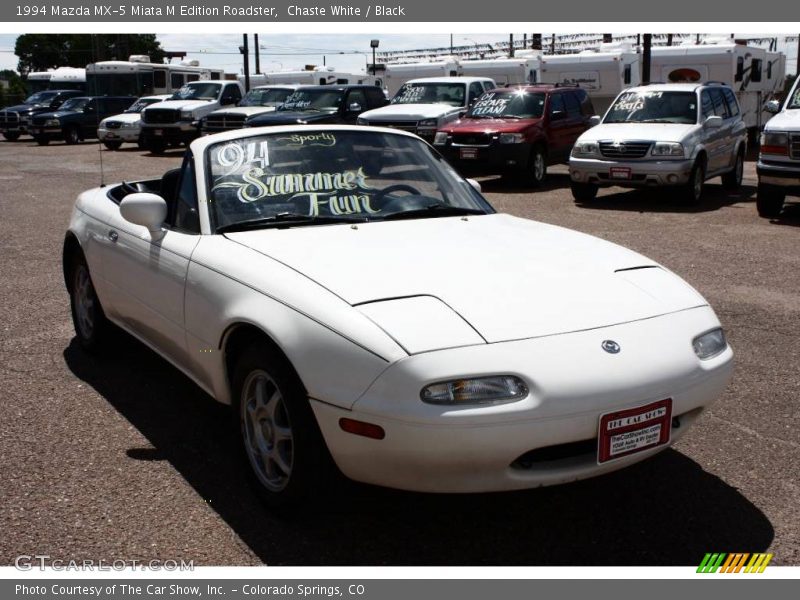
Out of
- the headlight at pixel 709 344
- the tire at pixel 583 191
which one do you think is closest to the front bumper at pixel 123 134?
the tire at pixel 583 191

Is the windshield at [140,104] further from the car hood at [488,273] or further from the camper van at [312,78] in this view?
the car hood at [488,273]

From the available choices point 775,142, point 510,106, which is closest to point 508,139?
point 510,106

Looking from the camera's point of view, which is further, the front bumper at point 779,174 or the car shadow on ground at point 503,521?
the front bumper at point 779,174

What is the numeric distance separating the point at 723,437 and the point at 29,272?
21.5ft

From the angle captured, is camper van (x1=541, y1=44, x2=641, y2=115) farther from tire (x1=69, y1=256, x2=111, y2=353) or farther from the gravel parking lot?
tire (x1=69, y1=256, x2=111, y2=353)

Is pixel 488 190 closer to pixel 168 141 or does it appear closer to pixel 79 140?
pixel 168 141

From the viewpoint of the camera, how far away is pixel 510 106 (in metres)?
16.8

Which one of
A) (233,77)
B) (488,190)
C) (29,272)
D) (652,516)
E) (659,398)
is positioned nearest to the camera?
(659,398)

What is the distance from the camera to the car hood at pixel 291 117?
63.6ft

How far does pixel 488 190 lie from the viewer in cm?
1602

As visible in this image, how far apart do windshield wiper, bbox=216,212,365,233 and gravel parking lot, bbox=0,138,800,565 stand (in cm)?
102

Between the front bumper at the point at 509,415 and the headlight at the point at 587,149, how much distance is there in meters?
10.6

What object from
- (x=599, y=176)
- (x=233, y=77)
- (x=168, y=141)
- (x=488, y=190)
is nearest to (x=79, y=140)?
(x=168, y=141)

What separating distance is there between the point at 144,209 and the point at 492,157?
39.1 ft
